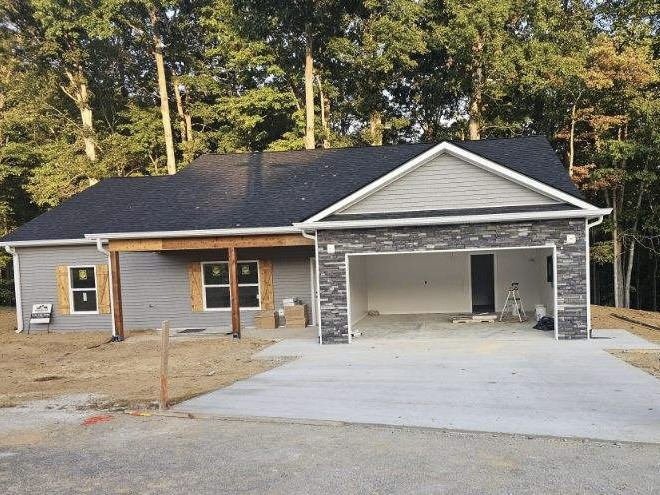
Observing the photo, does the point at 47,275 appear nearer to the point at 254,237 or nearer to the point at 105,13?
the point at 254,237

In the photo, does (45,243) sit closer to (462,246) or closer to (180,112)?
(462,246)

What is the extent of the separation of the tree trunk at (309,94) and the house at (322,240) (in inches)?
215

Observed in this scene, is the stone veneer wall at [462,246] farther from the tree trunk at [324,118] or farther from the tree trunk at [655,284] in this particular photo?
the tree trunk at [655,284]

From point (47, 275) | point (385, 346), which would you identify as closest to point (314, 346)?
point (385, 346)

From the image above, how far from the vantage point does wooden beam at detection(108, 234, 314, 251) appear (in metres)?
13.2

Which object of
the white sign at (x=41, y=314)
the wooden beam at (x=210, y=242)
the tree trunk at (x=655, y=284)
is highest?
the wooden beam at (x=210, y=242)

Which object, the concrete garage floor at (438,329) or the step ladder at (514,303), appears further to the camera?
the step ladder at (514,303)

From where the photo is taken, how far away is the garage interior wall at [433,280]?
16094 millimetres

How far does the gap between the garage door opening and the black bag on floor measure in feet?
7.22

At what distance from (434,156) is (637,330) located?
6.31 m

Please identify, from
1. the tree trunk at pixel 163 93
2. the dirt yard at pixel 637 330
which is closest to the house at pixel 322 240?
the dirt yard at pixel 637 330

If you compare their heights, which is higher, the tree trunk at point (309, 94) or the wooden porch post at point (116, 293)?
the tree trunk at point (309, 94)

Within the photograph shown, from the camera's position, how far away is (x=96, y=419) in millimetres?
6879

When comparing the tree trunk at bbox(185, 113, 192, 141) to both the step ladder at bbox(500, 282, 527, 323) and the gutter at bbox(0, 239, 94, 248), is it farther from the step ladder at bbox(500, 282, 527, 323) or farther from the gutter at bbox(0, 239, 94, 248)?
the step ladder at bbox(500, 282, 527, 323)
